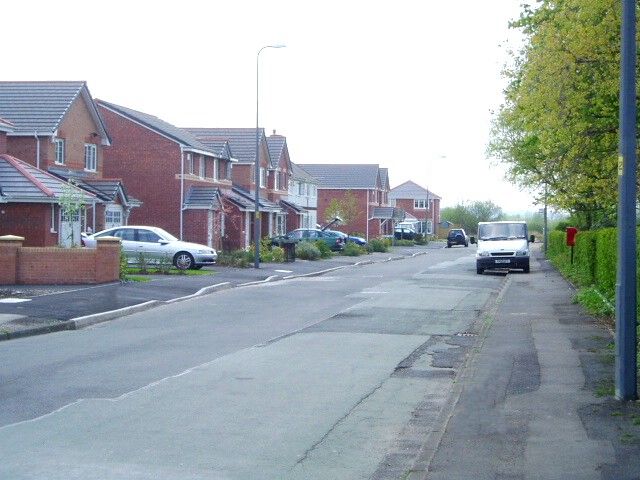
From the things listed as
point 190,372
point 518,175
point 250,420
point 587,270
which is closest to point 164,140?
point 518,175

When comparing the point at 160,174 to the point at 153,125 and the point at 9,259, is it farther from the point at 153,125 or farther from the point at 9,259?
the point at 9,259

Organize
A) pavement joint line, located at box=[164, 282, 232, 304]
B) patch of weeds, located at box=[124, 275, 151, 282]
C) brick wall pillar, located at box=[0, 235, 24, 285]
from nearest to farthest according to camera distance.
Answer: pavement joint line, located at box=[164, 282, 232, 304] < brick wall pillar, located at box=[0, 235, 24, 285] < patch of weeds, located at box=[124, 275, 151, 282]

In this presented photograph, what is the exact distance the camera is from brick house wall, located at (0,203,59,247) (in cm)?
3519

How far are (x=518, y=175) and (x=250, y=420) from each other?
121 ft

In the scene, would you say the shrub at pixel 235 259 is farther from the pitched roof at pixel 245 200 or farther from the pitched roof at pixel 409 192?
the pitched roof at pixel 409 192

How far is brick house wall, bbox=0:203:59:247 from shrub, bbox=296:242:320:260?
18164mm

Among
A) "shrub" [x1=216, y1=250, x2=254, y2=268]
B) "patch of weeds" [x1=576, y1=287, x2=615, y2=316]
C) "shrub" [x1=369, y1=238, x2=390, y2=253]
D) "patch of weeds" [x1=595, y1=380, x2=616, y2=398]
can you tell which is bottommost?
"patch of weeds" [x1=595, y1=380, x2=616, y2=398]

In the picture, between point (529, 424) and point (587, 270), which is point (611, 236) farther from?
point (529, 424)

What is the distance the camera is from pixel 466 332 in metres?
18.5

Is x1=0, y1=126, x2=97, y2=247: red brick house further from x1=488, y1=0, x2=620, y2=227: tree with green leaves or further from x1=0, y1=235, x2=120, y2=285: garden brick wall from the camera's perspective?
x1=488, y1=0, x2=620, y2=227: tree with green leaves

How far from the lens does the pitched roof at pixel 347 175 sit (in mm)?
98062

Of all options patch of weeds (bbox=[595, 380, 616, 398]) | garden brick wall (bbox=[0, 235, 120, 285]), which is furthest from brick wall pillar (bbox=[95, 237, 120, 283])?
patch of weeds (bbox=[595, 380, 616, 398])

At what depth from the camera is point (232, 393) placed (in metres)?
11.4

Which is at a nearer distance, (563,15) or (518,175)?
(563,15)
